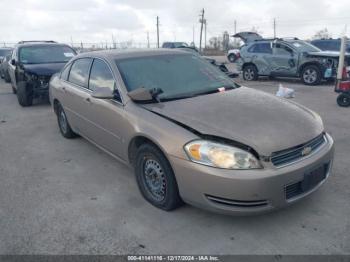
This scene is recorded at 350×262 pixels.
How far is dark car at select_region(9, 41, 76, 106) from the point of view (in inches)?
334

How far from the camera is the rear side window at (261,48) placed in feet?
40.7

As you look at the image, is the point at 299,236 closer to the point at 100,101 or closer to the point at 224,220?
the point at 224,220

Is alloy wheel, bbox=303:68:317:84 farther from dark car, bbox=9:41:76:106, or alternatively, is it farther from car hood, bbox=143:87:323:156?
car hood, bbox=143:87:323:156

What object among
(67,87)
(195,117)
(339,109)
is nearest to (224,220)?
(195,117)

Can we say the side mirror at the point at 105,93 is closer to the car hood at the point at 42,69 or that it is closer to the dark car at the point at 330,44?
the car hood at the point at 42,69

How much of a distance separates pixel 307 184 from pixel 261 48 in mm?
10748

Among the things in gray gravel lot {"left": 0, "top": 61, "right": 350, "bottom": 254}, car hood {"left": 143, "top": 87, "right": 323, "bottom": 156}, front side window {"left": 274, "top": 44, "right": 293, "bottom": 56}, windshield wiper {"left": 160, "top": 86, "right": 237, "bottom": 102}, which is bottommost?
gray gravel lot {"left": 0, "top": 61, "right": 350, "bottom": 254}

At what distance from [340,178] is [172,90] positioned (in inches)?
87.4

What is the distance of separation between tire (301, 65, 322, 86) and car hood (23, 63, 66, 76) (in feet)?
27.0

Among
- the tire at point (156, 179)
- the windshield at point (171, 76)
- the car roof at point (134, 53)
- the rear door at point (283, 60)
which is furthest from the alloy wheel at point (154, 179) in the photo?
the rear door at point (283, 60)

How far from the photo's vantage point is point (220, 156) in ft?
8.73

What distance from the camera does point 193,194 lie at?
279 centimetres

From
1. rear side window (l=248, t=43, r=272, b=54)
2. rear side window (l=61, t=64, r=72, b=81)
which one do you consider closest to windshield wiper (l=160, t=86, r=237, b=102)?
rear side window (l=61, t=64, r=72, b=81)

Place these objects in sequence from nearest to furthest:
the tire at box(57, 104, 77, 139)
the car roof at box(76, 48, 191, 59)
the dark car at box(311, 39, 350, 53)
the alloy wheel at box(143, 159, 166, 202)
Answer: the alloy wheel at box(143, 159, 166, 202) → the car roof at box(76, 48, 191, 59) → the tire at box(57, 104, 77, 139) → the dark car at box(311, 39, 350, 53)
